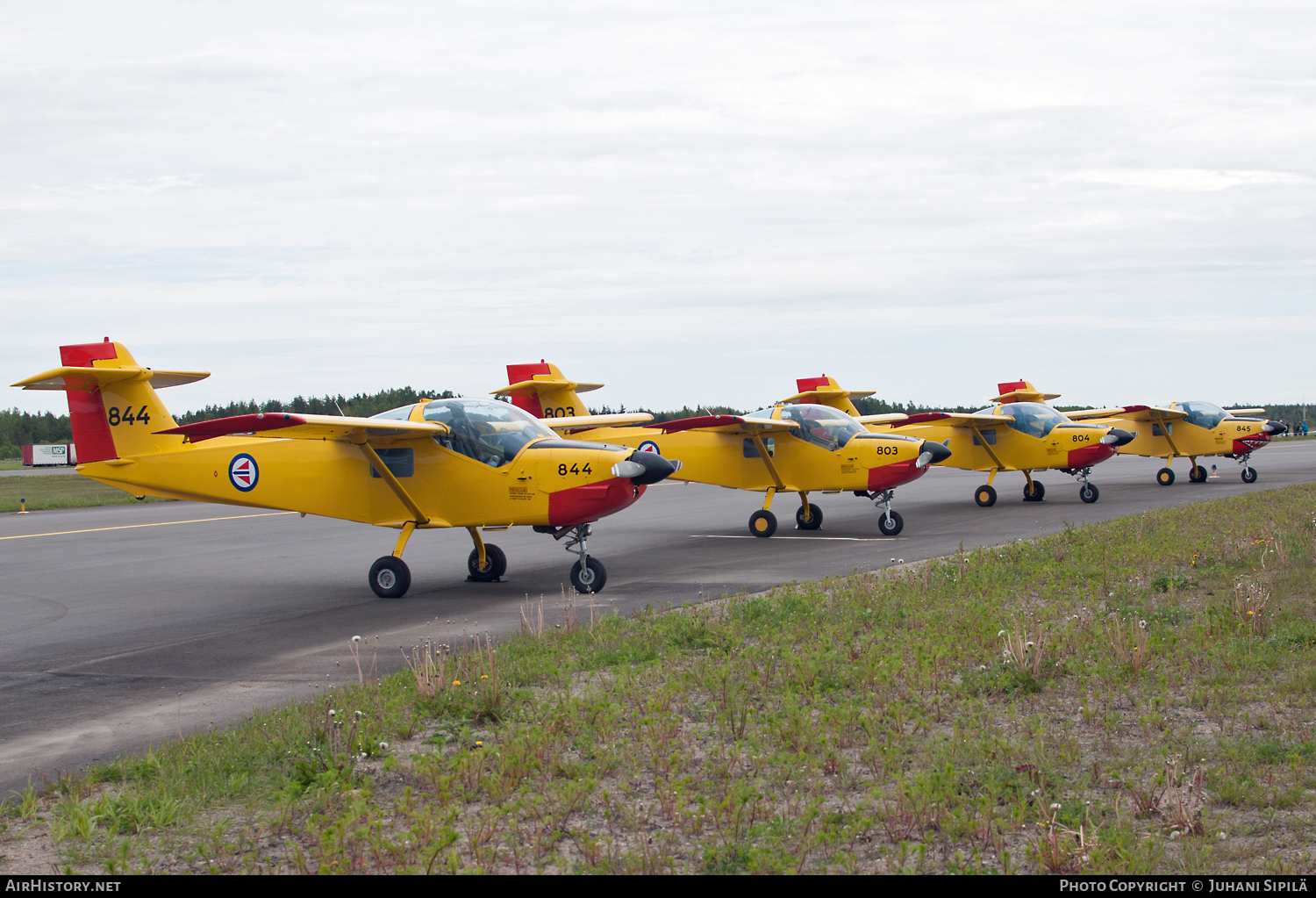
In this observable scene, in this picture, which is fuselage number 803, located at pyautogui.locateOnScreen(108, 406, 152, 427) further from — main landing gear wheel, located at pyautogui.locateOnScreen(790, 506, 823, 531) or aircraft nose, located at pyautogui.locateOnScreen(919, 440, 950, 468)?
aircraft nose, located at pyautogui.locateOnScreen(919, 440, 950, 468)

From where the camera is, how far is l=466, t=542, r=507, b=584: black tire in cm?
1430

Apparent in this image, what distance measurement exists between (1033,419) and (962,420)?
1.91 metres

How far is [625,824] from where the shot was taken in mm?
4824

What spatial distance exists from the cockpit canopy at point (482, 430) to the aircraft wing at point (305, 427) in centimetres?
18

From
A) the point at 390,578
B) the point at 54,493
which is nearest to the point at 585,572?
the point at 390,578

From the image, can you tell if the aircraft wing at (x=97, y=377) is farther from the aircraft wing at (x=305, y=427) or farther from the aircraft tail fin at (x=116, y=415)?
the aircraft wing at (x=305, y=427)

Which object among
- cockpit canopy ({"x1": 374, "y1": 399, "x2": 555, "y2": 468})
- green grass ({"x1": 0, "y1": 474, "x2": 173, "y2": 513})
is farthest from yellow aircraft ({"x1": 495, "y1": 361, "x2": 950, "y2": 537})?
green grass ({"x1": 0, "y1": 474, "x2": 173, "y2": 513})

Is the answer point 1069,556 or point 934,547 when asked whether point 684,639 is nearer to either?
point 1069,556

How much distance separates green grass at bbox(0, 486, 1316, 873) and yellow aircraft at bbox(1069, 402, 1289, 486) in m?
23.0

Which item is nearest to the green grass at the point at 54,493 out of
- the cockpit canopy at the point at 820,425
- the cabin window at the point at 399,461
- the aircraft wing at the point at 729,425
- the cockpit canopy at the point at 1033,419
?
the aircraft wing at the point at 729,425

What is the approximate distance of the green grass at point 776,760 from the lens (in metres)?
4.49

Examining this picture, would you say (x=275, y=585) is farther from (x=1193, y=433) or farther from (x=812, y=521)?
(x=1193, y=433)
